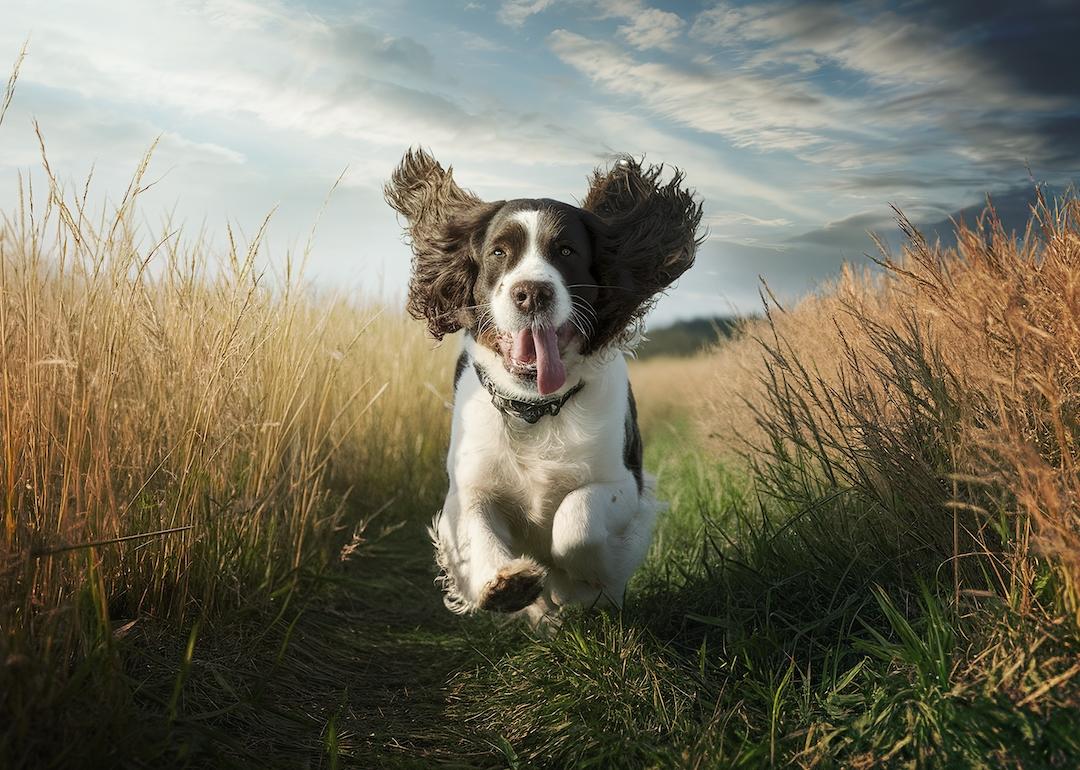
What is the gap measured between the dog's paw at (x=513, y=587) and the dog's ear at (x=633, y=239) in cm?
112

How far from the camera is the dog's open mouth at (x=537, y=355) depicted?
11.8 ft

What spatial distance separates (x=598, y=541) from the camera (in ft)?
12.1

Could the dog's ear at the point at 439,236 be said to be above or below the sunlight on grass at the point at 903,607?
above

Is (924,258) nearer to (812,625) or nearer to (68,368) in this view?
(812,625)

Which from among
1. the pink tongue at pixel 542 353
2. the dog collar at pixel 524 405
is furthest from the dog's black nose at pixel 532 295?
the dog collar at pixel 524 405

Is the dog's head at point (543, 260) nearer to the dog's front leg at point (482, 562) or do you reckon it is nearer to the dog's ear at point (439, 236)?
the dog's ear at point (439, 236)

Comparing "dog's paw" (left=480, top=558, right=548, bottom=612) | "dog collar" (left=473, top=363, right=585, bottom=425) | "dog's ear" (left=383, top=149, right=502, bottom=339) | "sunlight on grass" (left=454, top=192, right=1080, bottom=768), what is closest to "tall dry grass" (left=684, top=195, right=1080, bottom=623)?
"sunlight on grass" (left=454, top=192, right=1080, bottom=768)

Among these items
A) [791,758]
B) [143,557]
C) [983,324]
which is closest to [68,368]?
[143,557]

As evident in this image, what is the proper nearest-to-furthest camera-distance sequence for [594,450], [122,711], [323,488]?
[122,711] → [594,450] → [323,488]

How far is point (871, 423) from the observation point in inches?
136

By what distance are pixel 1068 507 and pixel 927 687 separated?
2.33 ft

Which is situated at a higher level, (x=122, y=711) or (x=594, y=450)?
(x=594, y=450)

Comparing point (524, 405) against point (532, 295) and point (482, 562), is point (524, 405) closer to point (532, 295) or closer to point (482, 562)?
point (532, 295)

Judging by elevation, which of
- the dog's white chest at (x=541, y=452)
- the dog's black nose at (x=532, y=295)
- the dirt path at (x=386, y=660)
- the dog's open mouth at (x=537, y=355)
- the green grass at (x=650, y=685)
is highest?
the dog's black nose at (x=532, y=295)
